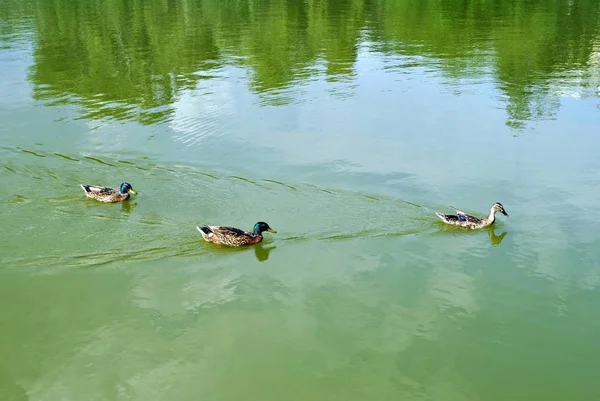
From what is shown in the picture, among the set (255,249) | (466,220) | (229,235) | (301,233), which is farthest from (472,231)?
(229,235)

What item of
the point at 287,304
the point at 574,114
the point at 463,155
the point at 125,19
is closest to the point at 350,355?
the point at 287,304

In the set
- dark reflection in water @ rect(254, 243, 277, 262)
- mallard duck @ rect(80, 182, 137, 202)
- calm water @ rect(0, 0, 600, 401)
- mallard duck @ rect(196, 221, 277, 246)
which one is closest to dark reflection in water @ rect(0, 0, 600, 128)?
calm water @ rect(0, 0, 600, 401)

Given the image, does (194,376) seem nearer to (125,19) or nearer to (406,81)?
(406,81)

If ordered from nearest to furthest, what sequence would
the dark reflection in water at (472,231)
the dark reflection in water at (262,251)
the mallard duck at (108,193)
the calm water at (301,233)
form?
the calm water at (301,233), the dark reflection in water at (262,251), the dark reflection in water at (472,231), the mallard duck at (108,193)

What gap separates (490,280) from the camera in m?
10.8

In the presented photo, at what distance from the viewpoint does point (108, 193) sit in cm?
1332

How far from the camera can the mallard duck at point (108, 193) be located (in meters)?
13.3

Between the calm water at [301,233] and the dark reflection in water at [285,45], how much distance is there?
225 mm

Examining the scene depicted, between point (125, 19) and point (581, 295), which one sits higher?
point (125, 19)

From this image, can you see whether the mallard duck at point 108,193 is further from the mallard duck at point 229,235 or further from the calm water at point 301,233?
the mallard duck at point 229,235

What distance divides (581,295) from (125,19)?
3368 centimetres

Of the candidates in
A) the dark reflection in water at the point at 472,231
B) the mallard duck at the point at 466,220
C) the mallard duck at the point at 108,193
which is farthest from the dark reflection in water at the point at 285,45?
the dark reflection in water at the point at 472,231

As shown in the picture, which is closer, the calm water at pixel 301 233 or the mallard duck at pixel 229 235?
the calm water at pixel 301 233

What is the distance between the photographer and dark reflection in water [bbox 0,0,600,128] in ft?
71.9
